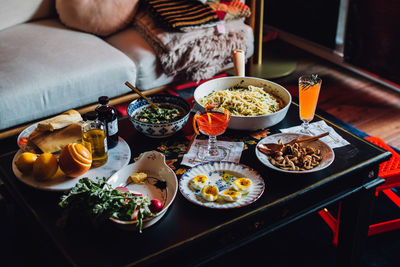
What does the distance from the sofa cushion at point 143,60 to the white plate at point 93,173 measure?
98 centimetres

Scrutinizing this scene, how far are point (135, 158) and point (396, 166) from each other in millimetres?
971

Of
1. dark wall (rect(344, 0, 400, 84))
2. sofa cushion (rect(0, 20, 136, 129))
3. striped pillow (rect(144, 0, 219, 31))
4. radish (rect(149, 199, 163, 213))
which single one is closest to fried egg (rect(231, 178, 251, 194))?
radish (rect(149, 199, 163, 213))

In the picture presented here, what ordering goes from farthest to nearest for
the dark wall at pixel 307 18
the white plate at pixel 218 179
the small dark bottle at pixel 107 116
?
the dark wall at pixel 307 18 → the small dark bottle at pixel 107 116 → the white plate at pixel 218 179

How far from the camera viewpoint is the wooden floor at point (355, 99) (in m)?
2.43

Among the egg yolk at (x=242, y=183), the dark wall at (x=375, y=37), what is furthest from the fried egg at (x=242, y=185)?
the dark wall at (x=375, y=37)

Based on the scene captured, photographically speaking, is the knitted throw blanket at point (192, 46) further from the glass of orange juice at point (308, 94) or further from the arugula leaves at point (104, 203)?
the arugula leaves at point (104, 203)

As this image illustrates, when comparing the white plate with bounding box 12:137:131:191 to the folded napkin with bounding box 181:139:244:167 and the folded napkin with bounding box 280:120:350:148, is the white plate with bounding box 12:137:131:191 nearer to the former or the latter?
the folded napkin with bounding box 181:139:244:167

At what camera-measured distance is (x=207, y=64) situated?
250cm

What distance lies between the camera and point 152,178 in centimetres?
126

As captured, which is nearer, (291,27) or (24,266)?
(24,266)

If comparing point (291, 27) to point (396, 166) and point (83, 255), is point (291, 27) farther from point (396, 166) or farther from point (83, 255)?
point (83, 255)

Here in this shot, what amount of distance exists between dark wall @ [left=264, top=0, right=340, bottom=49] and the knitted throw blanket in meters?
0.98

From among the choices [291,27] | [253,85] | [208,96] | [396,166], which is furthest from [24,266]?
[291,27]

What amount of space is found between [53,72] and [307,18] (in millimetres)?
2237
